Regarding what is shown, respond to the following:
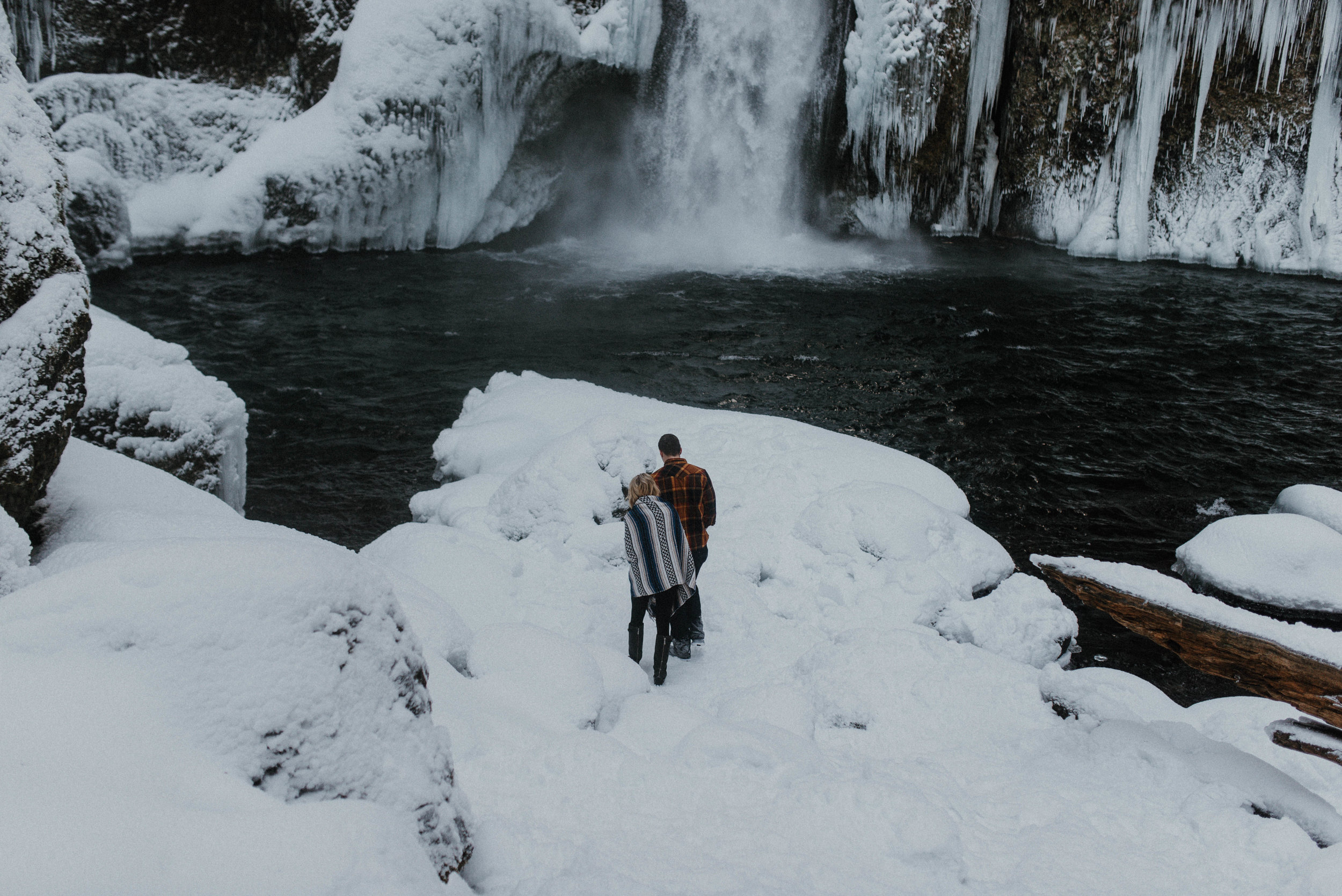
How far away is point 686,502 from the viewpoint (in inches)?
227

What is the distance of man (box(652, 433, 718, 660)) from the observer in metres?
5.74

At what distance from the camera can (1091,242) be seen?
21531 millimetres

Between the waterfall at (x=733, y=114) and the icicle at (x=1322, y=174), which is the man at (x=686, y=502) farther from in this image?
the icicle at (x=1322, y=174)

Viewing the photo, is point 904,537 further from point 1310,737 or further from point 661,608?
point 1310,737

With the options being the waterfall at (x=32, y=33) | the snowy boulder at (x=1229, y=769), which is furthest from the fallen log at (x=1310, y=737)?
the waterfall at (x=32, y=33)

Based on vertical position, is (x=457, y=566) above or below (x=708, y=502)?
below

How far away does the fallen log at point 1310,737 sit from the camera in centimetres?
403

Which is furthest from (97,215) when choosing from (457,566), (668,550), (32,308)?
(668,550)

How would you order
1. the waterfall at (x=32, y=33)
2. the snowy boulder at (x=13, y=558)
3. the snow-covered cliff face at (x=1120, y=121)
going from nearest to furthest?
the snowy boulder at (x=13, y=558)
the waterfall at (x=32, y=33)
the snow-covered cliff face at (x=1120, y=121)

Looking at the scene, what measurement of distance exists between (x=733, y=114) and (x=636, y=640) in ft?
66.4

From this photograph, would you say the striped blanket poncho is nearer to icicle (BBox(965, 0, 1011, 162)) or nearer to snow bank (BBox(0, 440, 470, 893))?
snow bank (BBox(0, 440, 470, 893))

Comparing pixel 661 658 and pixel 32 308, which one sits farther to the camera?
pixel 661 658

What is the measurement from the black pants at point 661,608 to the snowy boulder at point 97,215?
54.2 ft

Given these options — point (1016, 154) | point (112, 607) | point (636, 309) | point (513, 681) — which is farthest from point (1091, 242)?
point (112, 607)
